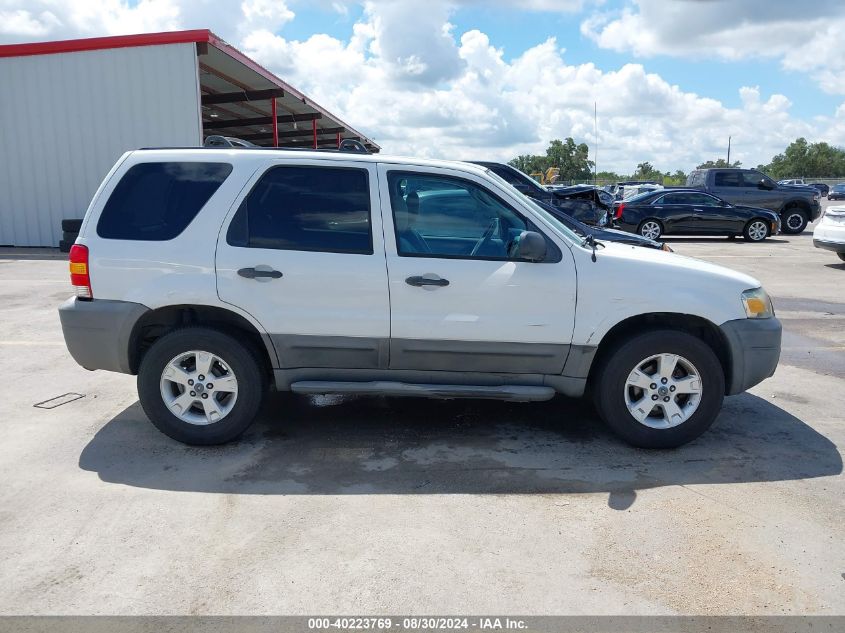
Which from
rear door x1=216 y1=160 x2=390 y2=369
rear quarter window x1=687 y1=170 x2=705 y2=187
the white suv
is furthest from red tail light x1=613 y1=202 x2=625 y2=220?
rear door x1=216 y1=160 x2=390 y2=369

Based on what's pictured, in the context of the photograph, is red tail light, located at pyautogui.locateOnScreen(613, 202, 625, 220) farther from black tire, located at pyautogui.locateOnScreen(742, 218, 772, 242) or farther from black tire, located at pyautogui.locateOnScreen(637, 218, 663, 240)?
black tire, located at pyautogui.locateOnScreen(742, 218, 772, 242)

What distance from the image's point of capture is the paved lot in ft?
9.98

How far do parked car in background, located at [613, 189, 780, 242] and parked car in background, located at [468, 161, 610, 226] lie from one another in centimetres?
580

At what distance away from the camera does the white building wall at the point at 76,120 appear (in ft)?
52.2

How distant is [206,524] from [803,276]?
39.6 feet

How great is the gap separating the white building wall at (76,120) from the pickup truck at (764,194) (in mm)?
15158

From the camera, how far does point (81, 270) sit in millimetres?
4520

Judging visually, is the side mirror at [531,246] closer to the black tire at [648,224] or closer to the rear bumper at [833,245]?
the rear bumper at [833,245]

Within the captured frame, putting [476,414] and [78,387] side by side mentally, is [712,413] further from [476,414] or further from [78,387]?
[78,387]

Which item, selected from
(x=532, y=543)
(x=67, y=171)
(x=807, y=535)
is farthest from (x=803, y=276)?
(x=67, y=171)

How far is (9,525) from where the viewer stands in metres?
3.60

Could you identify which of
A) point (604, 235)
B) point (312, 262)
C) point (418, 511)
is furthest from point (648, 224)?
point (418, 511)

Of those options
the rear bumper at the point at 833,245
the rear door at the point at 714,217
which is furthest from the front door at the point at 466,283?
the rear door at the point at 714,217

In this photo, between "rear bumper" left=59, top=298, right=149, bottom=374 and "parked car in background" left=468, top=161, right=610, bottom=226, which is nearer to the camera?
"rear bumper" left=59, top=298, right=149, bottom=374
